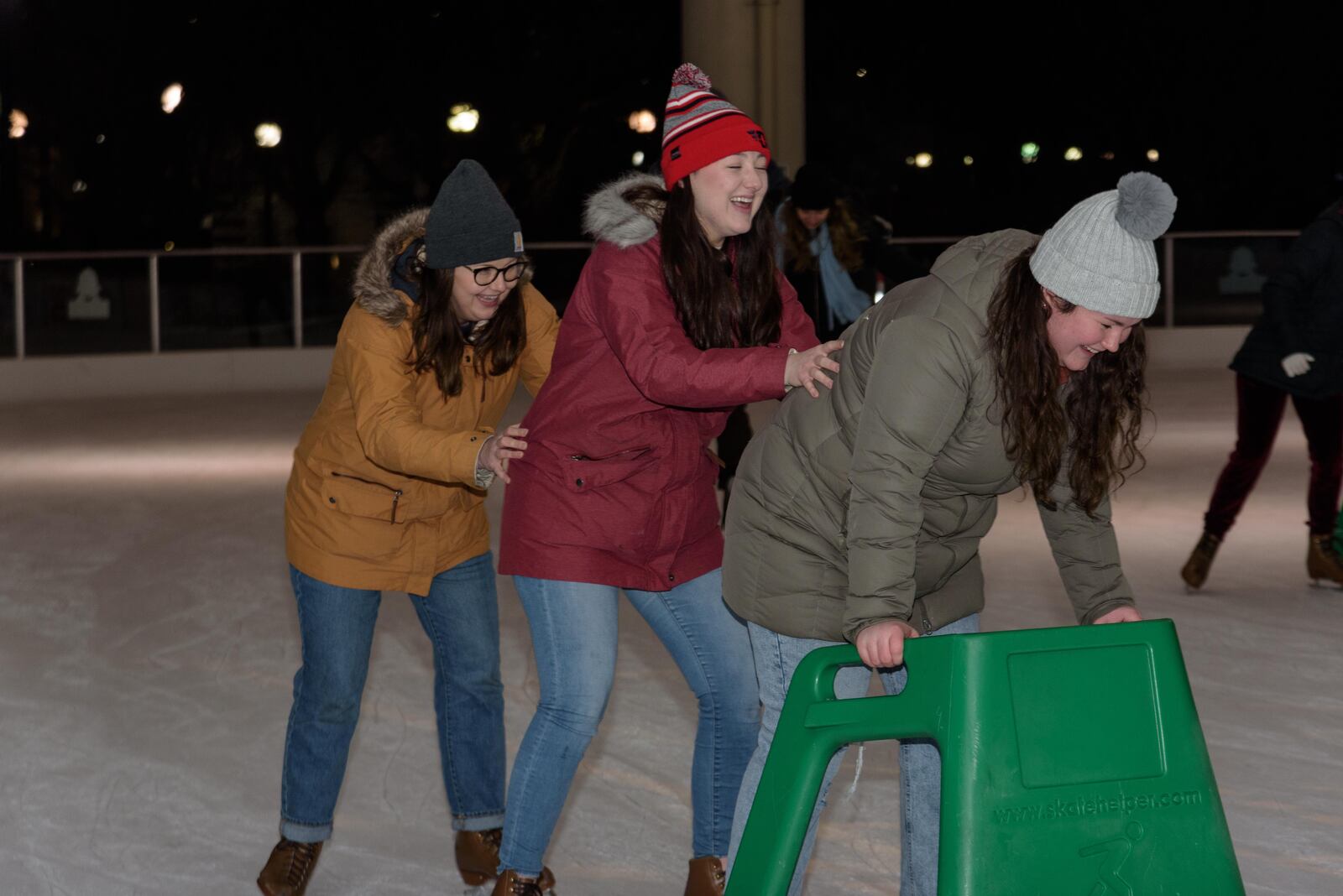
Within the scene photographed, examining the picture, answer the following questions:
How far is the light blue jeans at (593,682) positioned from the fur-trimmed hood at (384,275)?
0.50 meters

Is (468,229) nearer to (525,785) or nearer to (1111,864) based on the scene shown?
(525,785)

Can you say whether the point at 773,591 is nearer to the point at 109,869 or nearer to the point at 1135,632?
the point at 1135,632

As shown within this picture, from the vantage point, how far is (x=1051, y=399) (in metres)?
2.26

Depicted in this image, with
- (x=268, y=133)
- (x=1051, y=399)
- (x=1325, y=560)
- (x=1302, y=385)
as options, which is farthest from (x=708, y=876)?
(x=268, y=133)

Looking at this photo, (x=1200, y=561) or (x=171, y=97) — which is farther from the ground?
(x=171, y=97)

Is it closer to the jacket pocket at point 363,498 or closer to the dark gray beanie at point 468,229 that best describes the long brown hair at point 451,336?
the dark gray beanie at point 468,229

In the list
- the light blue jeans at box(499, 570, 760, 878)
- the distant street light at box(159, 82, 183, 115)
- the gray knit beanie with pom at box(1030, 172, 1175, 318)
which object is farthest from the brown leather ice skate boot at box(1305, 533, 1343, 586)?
the distant street light at box(159, 82, 183, 115)

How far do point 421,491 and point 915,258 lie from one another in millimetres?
11744

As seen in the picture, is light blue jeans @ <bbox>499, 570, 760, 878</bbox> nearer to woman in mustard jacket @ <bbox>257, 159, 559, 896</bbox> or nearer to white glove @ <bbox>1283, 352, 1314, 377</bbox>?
woman in mustard jacket @ <bbox>257, 159, 559, 896</bbox>

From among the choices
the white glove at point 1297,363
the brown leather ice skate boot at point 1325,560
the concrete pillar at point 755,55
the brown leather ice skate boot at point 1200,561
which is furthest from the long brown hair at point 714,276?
the concrete pillar at point 755,55

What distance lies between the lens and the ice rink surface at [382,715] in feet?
11.4

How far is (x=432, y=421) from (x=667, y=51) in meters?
24.3

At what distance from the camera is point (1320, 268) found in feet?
18.8

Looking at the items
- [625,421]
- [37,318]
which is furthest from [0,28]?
[625,421]
